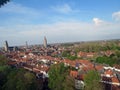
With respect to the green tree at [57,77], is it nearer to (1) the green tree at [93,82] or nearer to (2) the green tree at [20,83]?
(2) the green tree at [20,83]

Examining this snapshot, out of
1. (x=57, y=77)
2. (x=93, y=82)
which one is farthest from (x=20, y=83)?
(x=93, y=82)

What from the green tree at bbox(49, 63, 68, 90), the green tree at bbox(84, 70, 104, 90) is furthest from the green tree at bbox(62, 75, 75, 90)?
the green tree at bbox(84, 70, 104, 90)

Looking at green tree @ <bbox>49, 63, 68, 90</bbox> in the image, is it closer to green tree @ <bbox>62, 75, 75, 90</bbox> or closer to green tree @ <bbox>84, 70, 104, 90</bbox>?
green tree @ <bbox>62, 75, 75, 90</bbox>

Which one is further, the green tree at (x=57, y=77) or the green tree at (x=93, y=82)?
the green tree at (x=57, y=77)

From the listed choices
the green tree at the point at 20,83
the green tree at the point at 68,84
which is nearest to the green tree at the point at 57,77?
the green tree at the point at 68,84

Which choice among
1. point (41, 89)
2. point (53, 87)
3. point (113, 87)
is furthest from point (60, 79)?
point (113, 87)

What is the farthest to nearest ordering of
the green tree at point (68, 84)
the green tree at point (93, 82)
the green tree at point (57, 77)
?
the green tree at point (57, 77) → the green tree at point (68, 84) → the green tree at point (93, 82)

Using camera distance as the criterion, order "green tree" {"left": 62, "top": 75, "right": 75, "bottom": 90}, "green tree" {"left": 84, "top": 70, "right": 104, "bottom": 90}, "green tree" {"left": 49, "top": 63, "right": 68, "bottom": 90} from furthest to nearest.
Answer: "green tree" {"left": 49, "top": 63, "right": 68, "bottom": 90}, "green tree" {"left": 62, "top": 75, "right": 75, "bottom": 90}, "green tree" {"left": 84, "top": 70, "right": 104, "bottom": 90}

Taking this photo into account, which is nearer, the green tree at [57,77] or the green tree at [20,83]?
the green tree at [20,83]

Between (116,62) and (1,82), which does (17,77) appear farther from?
(116,62)

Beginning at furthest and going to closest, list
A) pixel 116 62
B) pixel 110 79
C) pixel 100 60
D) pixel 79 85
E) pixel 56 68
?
1. pixel 100 60
2. pixel 116 62
3. pixel 110 79
4. pixel 79 85
5. pixel 56 68

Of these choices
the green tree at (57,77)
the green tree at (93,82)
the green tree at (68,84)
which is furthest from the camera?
the green tree at (57,77)
